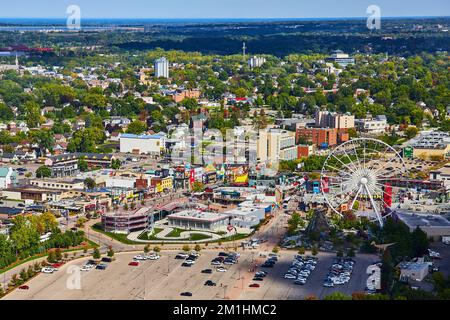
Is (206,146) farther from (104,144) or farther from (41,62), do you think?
(41,62)

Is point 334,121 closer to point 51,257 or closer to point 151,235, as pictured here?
point 151,235

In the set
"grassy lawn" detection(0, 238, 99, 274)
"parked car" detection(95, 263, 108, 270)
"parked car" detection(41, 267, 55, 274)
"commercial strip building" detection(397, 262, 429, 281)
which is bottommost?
"grassy lawn" detection(0, 238, 99, 274)

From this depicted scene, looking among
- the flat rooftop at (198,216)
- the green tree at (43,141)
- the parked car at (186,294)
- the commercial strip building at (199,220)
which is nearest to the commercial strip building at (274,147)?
the green tree at (43,141)

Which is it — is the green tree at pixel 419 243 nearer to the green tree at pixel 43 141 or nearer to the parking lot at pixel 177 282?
the parking lot at pixel 177 282

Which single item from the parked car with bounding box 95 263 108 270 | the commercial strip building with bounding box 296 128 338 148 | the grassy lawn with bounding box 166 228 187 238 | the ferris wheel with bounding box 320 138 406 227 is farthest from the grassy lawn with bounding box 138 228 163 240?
the commercial strip building with bounding box 296 128 338 148

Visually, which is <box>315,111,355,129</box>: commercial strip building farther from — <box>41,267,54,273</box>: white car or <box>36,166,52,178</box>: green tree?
<box>41,267,54,273</box>: white car

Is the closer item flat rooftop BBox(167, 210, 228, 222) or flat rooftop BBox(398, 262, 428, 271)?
flat rooftop BBox(398, 262, 428, 271)

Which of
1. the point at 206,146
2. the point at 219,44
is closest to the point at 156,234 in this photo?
the point at 206,146

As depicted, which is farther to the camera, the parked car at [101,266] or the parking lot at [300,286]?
the parked car at [101,266]
